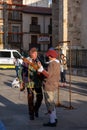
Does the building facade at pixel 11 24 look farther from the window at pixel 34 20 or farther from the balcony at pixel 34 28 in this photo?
the window at pixel 34 20

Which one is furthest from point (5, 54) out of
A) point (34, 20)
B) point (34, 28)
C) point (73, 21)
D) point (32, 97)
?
point (34, 20)

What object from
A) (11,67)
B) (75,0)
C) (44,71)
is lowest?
(11,67)

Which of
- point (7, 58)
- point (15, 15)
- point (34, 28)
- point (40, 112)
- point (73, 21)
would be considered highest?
point (15, 15)

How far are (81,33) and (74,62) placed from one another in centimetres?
346

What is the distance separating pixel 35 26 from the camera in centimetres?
6975

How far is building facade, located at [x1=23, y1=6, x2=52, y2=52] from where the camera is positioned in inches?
2702

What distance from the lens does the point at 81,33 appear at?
32.5m

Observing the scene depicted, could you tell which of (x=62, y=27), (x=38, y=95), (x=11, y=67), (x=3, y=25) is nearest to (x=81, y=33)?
(x=62, y=27)

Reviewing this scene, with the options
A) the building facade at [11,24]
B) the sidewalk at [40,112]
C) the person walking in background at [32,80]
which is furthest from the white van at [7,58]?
the person walking in background at [32,80]

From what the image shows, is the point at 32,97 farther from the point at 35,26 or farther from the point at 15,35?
the point at 35,26

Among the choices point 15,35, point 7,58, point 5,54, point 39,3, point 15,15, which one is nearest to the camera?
point 7,58

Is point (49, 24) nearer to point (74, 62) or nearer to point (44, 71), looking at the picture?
point (74, 62)

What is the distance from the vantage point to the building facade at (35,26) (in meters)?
68.6

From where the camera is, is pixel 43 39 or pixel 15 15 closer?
pixel 43 39
